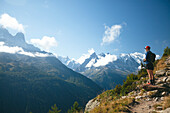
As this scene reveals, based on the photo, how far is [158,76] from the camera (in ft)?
42.4

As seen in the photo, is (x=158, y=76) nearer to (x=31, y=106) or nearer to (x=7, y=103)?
(x=31, y=106)

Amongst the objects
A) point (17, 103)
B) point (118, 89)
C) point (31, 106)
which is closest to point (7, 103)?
point (17, 103)

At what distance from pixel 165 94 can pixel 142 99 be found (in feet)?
5.86

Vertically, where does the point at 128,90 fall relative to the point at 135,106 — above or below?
above

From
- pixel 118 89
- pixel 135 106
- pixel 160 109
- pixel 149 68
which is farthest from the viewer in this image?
pixel 118 89

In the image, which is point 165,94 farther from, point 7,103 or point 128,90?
point 7,103

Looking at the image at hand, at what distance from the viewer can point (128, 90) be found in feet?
41.8

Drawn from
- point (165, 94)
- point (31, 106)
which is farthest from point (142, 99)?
point (31, 106)

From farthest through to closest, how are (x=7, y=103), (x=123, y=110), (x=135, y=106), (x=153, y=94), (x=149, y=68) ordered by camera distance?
(x=7, y=103), (x=149, y=68), (x=153, y=94), (x=135, y=106), (x=123, y=110)

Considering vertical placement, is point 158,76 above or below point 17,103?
above

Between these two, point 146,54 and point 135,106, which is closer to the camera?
point 135,106

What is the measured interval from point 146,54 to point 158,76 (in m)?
3.63

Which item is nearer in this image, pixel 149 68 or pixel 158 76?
pixel 149 68

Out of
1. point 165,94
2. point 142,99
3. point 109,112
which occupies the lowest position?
point 109,112
